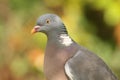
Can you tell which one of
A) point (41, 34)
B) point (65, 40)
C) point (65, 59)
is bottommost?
point (41, 34)

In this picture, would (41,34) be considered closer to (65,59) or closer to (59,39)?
(59,39)

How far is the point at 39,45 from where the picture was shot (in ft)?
23.3

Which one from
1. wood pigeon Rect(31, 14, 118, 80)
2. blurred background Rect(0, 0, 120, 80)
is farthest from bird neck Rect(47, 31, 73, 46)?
blurred background Rect(0, 0, 120, 80)

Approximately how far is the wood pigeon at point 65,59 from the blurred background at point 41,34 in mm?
1883

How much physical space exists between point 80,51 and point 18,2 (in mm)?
2583

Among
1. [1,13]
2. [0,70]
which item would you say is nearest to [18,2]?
[1,13]

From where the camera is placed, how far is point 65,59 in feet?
15.3

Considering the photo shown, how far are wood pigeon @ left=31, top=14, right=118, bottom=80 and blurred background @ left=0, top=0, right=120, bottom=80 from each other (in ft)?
Answer: 6.18

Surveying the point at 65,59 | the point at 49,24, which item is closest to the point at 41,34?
the point at 49,24

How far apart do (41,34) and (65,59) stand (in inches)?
90.0

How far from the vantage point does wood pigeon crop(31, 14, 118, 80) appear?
15.1 ft

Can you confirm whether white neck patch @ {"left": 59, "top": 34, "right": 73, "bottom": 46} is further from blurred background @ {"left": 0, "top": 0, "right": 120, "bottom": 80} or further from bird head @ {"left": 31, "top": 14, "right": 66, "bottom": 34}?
blurred background @ {"left": 0, "top": 0, "right": 120, "bottom": 80}

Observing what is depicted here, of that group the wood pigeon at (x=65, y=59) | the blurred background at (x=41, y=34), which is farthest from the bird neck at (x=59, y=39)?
the blurred background at (x=41, y=34)

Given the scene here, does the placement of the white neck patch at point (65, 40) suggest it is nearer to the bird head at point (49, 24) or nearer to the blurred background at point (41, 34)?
the bird head at point (49, 24)
